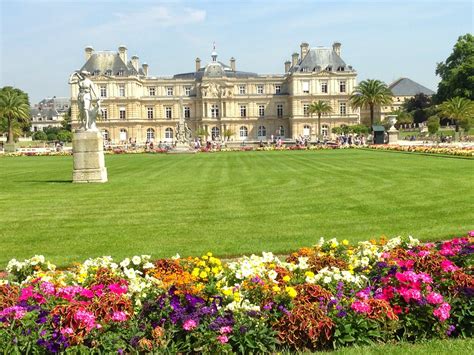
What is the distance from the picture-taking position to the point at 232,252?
9.63 m

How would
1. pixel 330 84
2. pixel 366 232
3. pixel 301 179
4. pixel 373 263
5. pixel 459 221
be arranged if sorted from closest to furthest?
pixel 373 263
pixel 366 232
pixel 459 221
pixel 301 179
pixel 330 84

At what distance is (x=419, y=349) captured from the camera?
17.6ft

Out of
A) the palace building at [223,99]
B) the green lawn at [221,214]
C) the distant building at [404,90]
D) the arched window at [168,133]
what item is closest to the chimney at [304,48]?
the palace building at [223,99]

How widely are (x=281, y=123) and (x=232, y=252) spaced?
100827 mm

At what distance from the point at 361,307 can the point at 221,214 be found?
8162 mm

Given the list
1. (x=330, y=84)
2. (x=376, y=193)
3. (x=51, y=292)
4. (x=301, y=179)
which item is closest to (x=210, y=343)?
(x=51, y=292)

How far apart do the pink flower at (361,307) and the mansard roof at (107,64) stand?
105 meters

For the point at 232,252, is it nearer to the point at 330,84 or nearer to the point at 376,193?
the point at 376,193

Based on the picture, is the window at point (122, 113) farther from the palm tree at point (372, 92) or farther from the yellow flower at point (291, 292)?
the yellow flower at point (291, 292)

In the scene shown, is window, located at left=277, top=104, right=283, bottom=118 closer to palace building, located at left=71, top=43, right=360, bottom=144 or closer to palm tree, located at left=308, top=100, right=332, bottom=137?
palace building, located at left=71, top=43, right=360, bottom=144

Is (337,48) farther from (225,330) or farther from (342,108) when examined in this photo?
(225,330)

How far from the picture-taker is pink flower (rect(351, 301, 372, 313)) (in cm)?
558

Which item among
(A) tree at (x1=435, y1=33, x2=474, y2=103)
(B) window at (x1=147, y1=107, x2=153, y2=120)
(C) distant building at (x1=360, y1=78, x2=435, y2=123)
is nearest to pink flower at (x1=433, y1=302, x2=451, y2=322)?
(A) tree at (x1=435, y1=33, x2=474, y2=103)

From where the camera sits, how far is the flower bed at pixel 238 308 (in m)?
5.25
